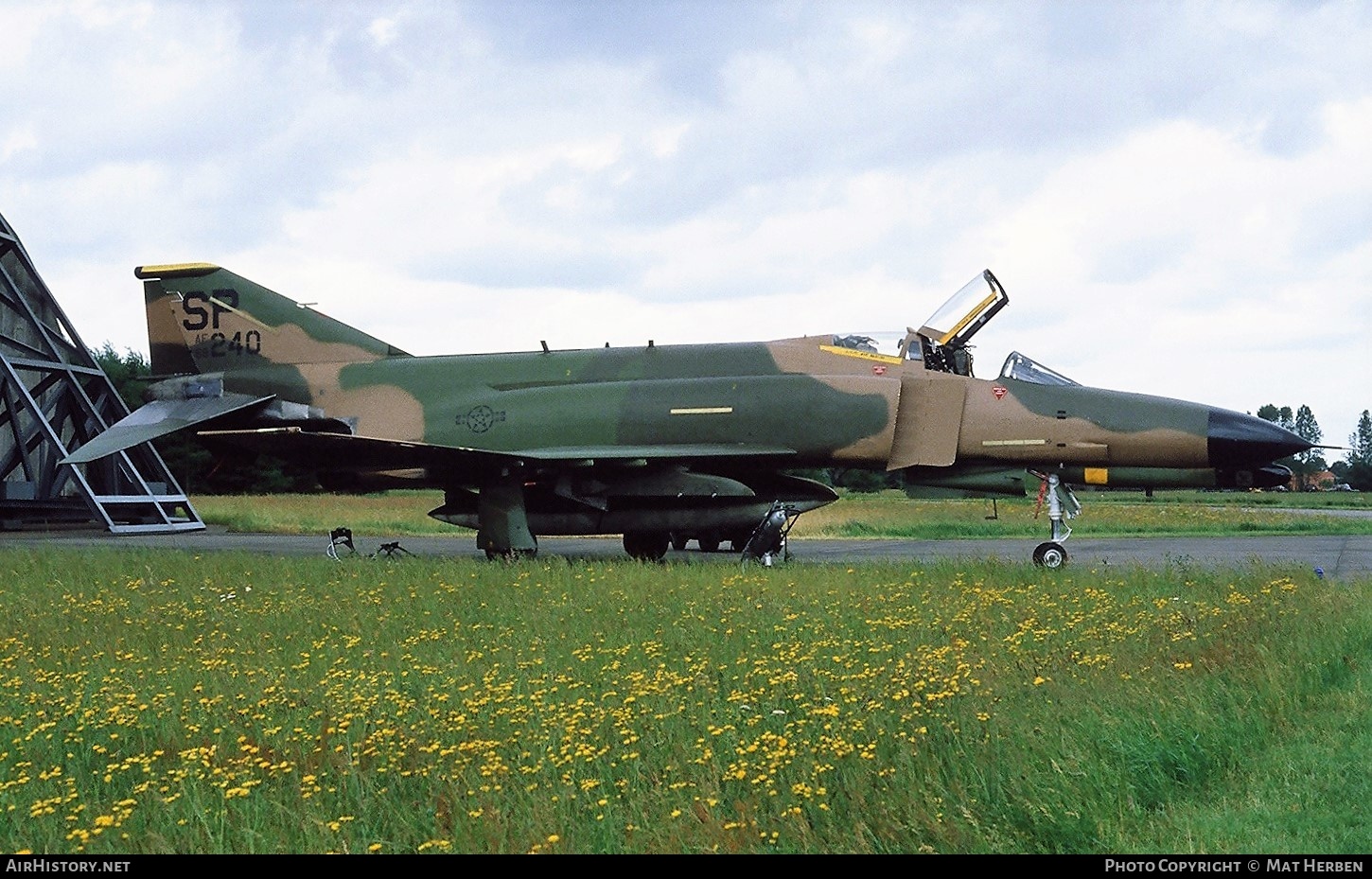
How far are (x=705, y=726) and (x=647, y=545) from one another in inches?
423

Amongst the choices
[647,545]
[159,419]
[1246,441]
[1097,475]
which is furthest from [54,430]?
[1246,441]

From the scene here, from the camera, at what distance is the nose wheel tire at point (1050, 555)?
494 inches

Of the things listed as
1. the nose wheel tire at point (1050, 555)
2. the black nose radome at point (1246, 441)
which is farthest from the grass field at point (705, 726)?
the black nose radome at point (1246, 441)

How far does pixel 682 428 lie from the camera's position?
14.6 m

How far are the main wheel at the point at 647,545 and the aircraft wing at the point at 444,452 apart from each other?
5.21 feet

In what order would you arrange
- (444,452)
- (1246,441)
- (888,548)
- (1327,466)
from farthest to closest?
(1327,466) < (888,548) < (444,452) < (1246,441)

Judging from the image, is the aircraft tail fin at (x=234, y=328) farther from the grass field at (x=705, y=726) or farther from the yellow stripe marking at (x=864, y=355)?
the grass field at (x=705, y=726)

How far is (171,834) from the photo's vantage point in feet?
13.1

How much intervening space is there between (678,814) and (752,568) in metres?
8.56

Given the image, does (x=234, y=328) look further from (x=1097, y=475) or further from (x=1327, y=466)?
(x=1327, y=466)

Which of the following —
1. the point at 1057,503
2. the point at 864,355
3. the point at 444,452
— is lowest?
the point at 1057,503

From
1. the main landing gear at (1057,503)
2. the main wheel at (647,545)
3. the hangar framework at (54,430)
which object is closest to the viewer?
the main landing gear at (1057,503)

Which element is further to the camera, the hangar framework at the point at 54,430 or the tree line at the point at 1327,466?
the tree line at the point at 1327,466

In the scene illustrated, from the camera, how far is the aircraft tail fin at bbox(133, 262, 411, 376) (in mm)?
16969
